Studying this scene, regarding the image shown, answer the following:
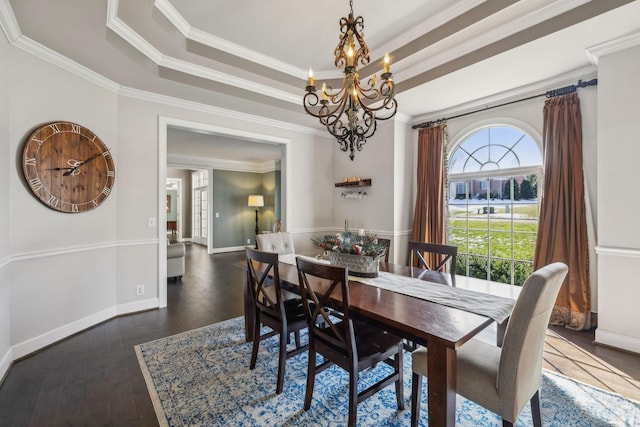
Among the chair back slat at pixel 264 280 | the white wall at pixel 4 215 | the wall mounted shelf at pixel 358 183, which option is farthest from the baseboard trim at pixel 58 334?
the wall mounted shelf at pixel 358 183

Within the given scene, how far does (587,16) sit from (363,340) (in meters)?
2.87

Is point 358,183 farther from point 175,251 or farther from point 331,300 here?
point 175,251

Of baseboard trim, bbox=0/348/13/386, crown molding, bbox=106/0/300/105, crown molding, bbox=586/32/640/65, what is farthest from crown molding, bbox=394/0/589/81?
baseboard trim, bbox=0/348/13/386

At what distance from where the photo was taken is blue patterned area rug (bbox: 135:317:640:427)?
5.59 ft

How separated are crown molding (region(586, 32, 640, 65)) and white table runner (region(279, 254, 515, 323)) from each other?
2.45m

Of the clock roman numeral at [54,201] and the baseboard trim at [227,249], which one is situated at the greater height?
the clock roman numeral at [54,201]

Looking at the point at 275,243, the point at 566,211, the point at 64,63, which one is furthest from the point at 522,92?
the point at 64,63

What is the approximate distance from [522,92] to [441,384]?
346 centimetres

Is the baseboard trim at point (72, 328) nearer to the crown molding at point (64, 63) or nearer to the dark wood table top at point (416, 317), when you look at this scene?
the crown molding at point (64, 63)

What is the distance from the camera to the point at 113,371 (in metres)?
2.22

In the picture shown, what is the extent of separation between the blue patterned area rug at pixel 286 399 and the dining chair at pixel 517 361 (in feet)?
1.69

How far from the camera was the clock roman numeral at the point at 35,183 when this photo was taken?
8.05 ft

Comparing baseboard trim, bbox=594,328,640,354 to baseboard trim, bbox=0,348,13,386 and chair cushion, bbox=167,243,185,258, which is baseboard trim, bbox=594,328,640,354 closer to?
baseboard trim, bbox=0,348,13,386

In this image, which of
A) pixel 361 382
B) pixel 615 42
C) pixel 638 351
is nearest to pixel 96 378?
pixel 361 382
